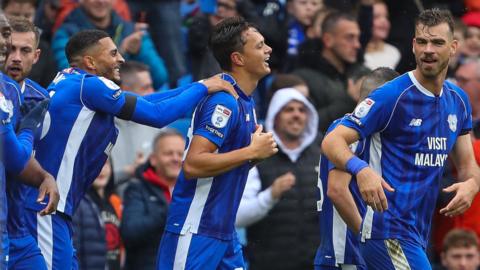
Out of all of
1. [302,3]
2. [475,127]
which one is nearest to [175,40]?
[302,3]

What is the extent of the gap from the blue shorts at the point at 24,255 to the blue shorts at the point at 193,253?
3.13 feet

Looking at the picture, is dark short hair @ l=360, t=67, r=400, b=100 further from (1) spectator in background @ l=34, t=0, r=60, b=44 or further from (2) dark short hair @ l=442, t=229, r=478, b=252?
(1) spectator in background @ l=34, t=0, r=60, b=44

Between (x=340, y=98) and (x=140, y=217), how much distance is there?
2.61 m

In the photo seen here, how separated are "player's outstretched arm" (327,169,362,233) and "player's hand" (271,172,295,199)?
205cm

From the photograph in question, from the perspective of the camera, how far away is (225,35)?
11109mm

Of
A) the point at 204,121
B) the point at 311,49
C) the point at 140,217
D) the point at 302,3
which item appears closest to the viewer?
the point at 204,121

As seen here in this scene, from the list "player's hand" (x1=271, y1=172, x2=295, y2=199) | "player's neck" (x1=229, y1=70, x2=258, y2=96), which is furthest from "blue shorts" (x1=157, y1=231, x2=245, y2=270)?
"player's hand" (x1=271, y1=172, x2=295, y2=199)

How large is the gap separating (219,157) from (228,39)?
1.11 metres

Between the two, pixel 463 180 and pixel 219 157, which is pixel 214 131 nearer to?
pixel 219 157

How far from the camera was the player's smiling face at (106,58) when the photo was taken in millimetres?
10826

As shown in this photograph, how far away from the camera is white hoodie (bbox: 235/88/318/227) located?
509 inches

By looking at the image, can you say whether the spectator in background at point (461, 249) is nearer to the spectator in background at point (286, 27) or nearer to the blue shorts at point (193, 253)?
the spectator in background at point (286, 27)

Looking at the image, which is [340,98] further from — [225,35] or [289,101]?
[225,35]

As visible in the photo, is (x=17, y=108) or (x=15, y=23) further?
(x=15, y=23)
